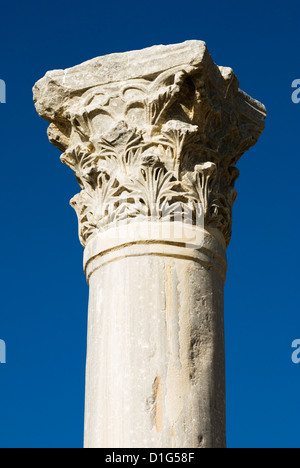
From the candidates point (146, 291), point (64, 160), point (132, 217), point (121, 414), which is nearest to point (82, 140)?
point (64, 160)

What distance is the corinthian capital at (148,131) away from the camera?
9.51 meters

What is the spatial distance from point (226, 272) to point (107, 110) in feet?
A: 7.75

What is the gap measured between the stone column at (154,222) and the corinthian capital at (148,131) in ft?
0.05

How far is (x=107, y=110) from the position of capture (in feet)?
32.3

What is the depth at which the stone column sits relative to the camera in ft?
27.4

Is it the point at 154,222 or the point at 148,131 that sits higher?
the point at 148,131

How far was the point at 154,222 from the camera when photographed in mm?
9219

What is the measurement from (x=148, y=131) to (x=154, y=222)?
115 centimetres

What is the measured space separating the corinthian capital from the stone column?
0.05 ft

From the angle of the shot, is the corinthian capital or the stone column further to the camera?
the corinthian capital

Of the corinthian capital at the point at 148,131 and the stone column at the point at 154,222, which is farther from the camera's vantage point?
the corinthian capital at the point at 148,131

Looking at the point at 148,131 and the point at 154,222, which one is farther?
the point at 148,131

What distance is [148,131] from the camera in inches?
380
